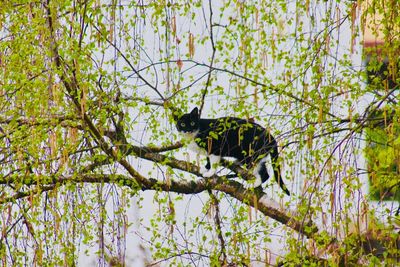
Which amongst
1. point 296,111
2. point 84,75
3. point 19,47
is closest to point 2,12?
point 19,47

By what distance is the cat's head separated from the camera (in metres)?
6.08

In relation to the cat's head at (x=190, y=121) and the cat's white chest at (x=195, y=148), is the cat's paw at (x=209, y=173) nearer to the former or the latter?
the cat's white chest at (x=195, y=148)

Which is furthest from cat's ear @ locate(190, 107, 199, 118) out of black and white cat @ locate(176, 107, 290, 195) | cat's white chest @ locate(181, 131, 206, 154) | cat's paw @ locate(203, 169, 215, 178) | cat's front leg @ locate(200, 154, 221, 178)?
cat's paw @ locate(203, 169, 215, 178)

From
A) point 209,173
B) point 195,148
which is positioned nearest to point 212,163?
point 209,173

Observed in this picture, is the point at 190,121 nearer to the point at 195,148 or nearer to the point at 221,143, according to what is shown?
the point at 195,148

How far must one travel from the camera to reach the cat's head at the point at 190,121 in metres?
6.08

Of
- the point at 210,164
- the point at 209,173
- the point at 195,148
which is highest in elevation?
the point at 195,148

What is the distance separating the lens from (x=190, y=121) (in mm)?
6133

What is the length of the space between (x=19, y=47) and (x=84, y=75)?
487mm

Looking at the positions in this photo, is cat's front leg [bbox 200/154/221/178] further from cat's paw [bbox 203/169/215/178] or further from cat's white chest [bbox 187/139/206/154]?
cat's white chest [bbox 187/139/206/154]

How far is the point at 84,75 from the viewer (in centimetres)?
514

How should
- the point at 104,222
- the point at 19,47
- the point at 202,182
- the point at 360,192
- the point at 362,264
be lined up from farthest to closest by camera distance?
the point at 202,182 < the point at 19,47 < the point at 104,222 < the point at 362,264 < the point at 360,192

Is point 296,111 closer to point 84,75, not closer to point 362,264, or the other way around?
point 362,264

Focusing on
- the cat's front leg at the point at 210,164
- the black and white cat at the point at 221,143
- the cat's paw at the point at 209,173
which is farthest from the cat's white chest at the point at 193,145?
the cat's paw at the point at 209,173
